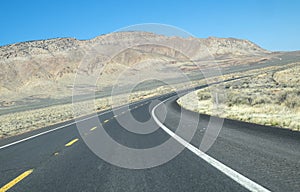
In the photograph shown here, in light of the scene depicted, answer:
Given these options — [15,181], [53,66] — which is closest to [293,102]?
[15,181]

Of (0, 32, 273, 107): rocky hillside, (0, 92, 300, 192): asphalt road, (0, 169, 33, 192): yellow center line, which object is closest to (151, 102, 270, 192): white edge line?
(0, 92, 300, 192): asphalt road

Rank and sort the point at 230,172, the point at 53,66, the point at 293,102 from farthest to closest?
1. the point at 53,66
2. the point at 293,102
3. the point at 230,172

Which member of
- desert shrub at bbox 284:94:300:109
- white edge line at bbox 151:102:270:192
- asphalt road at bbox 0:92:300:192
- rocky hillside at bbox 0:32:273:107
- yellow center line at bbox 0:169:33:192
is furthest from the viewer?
rocky hillside at bbox 0:32:273:107

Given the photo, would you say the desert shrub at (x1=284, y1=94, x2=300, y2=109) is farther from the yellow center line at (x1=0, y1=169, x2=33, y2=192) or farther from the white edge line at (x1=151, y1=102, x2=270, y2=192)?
the yellow center line at (x1=0, y1=169, x2=33, y2=192)

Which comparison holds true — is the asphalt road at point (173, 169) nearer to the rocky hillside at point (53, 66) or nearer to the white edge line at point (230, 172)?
the white edge line at point (230, 172)

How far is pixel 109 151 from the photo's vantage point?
27.3 feet

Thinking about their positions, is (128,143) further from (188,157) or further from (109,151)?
(188,157)

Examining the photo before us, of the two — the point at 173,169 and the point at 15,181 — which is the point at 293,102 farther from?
the point at 15,181

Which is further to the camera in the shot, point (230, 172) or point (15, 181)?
point (15, 181)

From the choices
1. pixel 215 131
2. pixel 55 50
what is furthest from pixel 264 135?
pixel 55 50

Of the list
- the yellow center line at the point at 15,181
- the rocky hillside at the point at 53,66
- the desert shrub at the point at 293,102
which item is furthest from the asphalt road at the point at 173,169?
the rocky hillside at the point at 53,66

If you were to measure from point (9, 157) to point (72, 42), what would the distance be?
16881cm

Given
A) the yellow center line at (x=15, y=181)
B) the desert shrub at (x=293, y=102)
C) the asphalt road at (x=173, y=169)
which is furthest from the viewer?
the desert shrub at (x=293, y=102)

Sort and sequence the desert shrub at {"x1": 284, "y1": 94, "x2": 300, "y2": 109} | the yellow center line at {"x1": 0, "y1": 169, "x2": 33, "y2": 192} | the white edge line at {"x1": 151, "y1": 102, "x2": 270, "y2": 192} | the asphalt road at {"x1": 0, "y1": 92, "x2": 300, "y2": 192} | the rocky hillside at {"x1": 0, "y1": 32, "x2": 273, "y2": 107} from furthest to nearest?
the rocky hillside at {"x1": 0, "y1": 32, "x2": 273, "y2": 107}, the desert shrub at {"x1": 284, "y1": 94, "x2": 300, "y2": 109}, the yellow center line at {"x1": 0, "y1": 169, "x2": 33, "y2": 192}, the asphalt road at {"x1": 0, "y1": 92, "x2": 300, "y2": 192}, the white edge line at {"x1": 151, "y1": 102, "x2": 270, "y2": 192}
